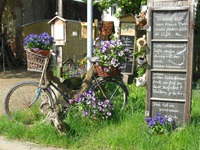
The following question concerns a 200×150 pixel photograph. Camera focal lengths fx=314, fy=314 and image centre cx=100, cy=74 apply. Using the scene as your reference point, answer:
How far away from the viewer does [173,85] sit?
4504mm

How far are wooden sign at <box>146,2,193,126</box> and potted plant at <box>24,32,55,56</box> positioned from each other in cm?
163

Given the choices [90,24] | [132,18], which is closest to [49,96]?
[90,24]

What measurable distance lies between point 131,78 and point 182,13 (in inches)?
188

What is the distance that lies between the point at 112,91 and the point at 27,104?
153cm

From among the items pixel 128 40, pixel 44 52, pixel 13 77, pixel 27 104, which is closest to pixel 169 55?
pixel 44 52

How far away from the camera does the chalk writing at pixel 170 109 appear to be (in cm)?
450

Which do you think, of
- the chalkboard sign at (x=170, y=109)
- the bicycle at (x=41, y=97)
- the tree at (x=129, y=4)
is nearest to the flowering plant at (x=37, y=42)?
the bicycle at (x=41, y=97)

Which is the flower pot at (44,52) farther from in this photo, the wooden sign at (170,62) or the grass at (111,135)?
the wooden sign at (170,62)

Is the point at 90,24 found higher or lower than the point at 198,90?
higher

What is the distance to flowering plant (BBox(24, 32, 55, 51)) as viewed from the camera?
493cm

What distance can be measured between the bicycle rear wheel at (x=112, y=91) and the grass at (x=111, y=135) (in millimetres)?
296

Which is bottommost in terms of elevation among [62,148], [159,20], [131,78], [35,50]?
[62,148]

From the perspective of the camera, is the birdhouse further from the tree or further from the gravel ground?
the tree

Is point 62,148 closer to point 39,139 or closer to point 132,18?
point 39,139
